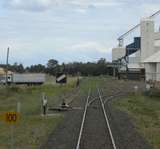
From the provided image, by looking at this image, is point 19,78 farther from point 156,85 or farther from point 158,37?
point 156,85

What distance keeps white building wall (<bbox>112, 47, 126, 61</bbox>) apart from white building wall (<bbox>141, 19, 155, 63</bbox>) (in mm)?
31830

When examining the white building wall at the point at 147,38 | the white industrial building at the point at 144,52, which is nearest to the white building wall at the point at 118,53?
the white industrial building at the point at 144,52

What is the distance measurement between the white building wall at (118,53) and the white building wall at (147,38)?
31.8 meters

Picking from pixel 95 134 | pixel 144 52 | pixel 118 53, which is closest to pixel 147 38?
pixel 144 52

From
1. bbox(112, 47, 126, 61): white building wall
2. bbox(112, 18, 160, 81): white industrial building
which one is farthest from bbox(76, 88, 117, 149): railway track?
bbox(112, 47, 126, 61): white building wall

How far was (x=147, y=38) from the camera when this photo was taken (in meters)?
123

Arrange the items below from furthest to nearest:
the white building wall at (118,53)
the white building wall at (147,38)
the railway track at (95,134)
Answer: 1. the white building wall at (118,53)
2. the white building wall at (147,38)
3. the railway track at (95,134)

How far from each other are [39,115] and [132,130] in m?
8.38

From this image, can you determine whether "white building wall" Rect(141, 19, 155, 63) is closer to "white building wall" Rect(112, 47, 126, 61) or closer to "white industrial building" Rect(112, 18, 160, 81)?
"white industrial building" Rect(112, 18, 160, 81)

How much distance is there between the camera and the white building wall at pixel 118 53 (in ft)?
519

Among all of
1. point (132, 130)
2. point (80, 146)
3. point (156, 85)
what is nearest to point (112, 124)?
point (132, 130)

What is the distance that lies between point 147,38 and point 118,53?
38.1 metres

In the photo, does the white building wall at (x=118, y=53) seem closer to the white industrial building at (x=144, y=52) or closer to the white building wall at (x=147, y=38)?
the white industrial building at (x=144, y=52)

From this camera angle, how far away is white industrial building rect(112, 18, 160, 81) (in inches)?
3568
